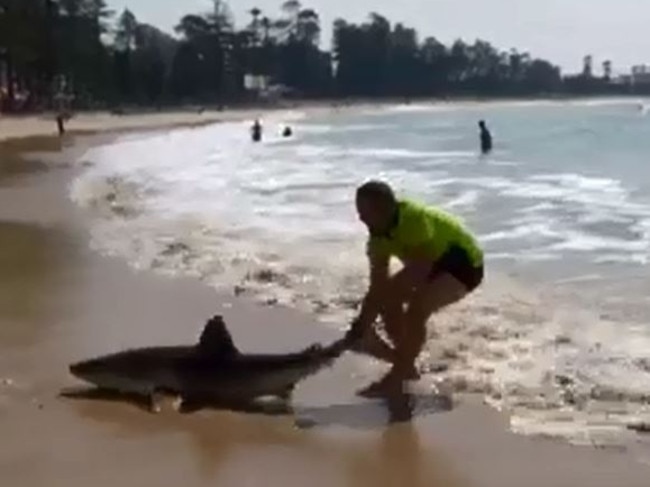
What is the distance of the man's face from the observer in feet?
23.5

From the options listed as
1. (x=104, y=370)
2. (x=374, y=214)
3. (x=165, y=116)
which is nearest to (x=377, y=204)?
(x=374, y=214)

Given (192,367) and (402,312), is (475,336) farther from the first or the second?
(192,367)

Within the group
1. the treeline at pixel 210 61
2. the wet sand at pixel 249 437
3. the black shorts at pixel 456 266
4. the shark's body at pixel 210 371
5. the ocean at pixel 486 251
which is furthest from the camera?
the treeline at pixel 210 61

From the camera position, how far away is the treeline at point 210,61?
334 ft

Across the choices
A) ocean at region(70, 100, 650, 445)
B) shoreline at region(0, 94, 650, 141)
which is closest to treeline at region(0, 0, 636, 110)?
shoreline at region(0, 94, 650, 141)

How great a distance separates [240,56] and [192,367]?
147 meters

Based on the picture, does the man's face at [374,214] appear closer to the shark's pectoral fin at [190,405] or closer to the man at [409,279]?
the man at [409,279]

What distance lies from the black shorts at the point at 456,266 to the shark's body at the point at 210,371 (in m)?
0.64

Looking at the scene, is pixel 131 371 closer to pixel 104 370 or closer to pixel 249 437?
pixel 104 370

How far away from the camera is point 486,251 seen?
16188 millimetres

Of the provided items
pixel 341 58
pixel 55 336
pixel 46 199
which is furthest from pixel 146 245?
pixel 341 58

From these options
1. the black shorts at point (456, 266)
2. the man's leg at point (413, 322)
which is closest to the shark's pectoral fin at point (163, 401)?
the man's leg at point (413, 322)

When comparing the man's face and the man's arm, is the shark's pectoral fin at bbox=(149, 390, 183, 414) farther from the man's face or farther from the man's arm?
the man's face

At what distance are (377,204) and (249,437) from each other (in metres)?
1.39
